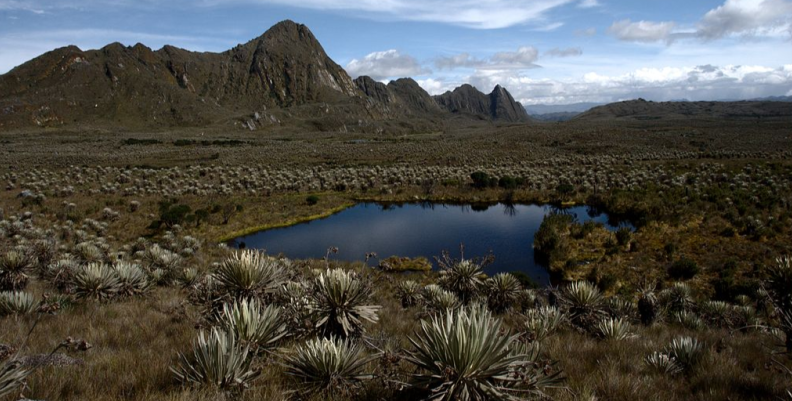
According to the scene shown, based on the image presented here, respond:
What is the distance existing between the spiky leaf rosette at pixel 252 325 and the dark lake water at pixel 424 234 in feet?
33.9

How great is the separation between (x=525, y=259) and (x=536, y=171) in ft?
69.9

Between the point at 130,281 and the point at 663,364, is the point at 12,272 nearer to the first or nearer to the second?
the point at 130,281

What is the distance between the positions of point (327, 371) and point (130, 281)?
574 cm

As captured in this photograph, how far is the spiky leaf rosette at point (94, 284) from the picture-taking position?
6.70m

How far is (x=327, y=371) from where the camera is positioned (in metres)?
3.52

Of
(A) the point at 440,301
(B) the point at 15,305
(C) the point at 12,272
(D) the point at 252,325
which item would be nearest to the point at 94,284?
(B) the point at 15,305

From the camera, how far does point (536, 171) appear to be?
35781 millimetres

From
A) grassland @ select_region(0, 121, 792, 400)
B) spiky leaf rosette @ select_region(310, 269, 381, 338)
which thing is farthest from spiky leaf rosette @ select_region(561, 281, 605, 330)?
spiky leaf rosette @ select_region(310, 269, 381, 338)

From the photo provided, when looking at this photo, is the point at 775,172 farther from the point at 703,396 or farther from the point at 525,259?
the point at 703,396

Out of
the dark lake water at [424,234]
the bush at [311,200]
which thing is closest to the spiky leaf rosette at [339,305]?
the dark lake water at [424,234]

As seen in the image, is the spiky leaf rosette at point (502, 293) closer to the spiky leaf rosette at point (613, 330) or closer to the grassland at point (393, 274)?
the grassland at point (393, 274)

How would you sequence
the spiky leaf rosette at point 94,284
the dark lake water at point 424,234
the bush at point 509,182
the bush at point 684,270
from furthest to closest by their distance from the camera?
the bush at point 509,182, the dark lake water at point 424,234, the bush at point 684,270, the spiky leaf rosette at point 94,284

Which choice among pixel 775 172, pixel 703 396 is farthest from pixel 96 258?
pixel 775 172

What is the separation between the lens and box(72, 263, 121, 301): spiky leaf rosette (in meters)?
6.70
